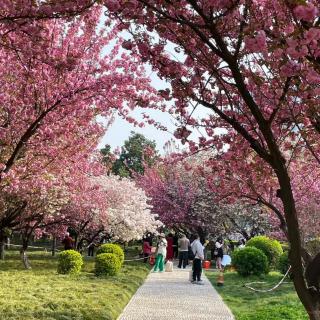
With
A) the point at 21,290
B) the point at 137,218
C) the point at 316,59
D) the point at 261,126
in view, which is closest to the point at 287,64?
the point at 316,59

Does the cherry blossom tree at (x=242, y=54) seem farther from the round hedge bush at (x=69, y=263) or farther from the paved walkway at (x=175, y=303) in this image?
the round hedge bush at (x=69, y=263)

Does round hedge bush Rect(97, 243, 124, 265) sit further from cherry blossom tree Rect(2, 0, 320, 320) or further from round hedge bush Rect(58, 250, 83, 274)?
cherry blossom tree Rect(2, 0, 320, 320)

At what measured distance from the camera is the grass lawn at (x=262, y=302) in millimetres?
10477

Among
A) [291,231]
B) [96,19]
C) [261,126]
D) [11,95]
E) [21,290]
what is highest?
[96,19]

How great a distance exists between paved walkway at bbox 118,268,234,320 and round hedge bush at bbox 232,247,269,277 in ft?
7.36

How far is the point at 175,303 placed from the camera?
12.0 m

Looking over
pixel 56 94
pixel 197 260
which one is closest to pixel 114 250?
pixel 197 260

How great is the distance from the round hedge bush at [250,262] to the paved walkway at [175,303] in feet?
7.36

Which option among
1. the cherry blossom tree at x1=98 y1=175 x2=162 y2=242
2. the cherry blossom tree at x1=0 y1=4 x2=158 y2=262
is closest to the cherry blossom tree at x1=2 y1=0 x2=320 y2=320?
the cherry blossom tree at x1=0 y1=4 x2=158 y2=262

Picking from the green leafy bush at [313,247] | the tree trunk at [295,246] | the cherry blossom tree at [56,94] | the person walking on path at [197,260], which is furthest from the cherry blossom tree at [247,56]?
the green leafy bush at [313,247]

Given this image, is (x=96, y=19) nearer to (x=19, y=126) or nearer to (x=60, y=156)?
(x=19, y=126)

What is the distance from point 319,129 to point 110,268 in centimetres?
1266

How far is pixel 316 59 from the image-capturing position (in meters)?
4.45

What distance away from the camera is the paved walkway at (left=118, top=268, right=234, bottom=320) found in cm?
1028
